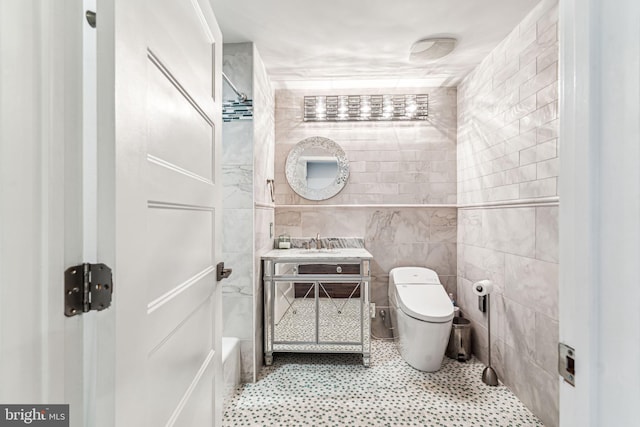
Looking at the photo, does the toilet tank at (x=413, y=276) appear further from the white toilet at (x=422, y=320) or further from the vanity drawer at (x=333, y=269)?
the vanity drawer at (x=333, y=269)

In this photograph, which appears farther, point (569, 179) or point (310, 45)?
point (310, 45)

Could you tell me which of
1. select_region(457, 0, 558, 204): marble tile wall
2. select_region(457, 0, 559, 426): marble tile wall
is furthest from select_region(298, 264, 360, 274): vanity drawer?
select_region(457, 0, 558, 204): marble tile wall

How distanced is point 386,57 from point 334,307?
2.01 m

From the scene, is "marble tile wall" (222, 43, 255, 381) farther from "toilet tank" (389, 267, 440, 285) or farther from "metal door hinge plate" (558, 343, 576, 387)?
"metal door hinge plate" (558, 343, 576, 387)

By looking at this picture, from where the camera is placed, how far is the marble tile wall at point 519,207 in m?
1.62

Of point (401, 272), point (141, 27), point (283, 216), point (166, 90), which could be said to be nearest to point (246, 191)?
point (283, 216)

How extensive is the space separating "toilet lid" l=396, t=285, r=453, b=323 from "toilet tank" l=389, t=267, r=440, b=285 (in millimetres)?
94

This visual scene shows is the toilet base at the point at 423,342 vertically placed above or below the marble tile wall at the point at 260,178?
below

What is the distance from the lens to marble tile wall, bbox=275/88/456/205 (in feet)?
9.40

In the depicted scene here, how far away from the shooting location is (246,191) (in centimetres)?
206

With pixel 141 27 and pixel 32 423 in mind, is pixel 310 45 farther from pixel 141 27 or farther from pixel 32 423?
pixel 32 423

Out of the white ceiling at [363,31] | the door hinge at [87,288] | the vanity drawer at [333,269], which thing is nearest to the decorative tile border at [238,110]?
the white ceiling at [363,31]

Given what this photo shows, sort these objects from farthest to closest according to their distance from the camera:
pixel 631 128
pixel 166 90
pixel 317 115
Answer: pixel 317 115 < pixel 166 90 < pixel 631 128

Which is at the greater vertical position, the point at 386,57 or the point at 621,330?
the point at 386,57
